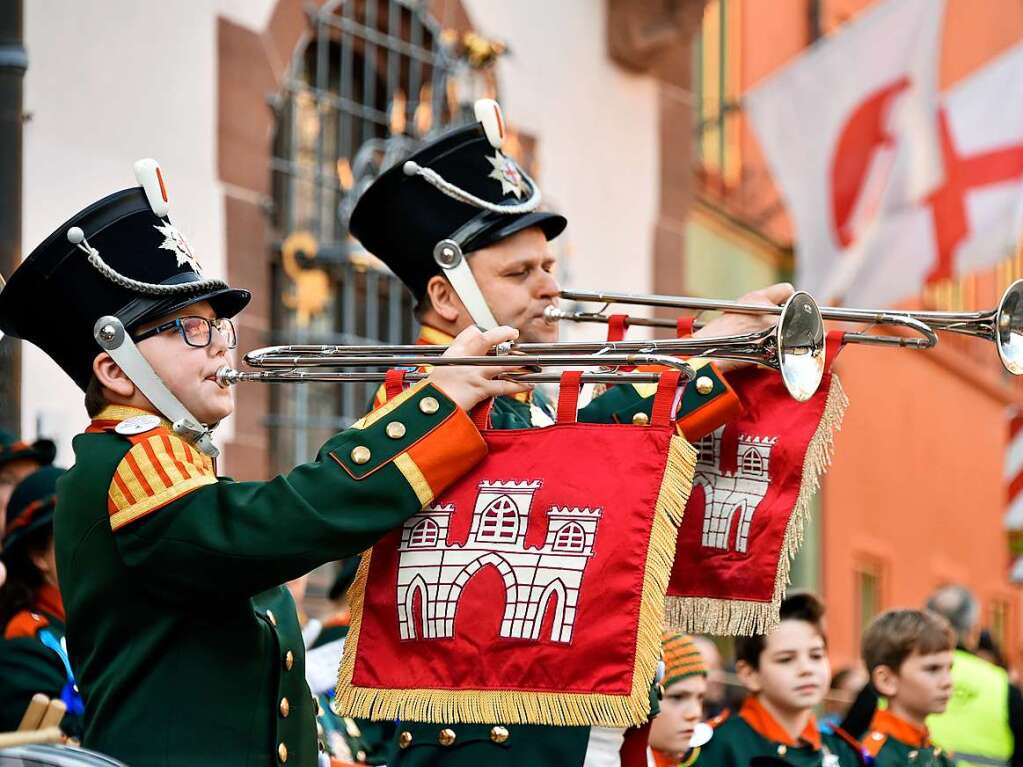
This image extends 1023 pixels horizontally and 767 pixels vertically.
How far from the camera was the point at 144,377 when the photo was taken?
14.1ft

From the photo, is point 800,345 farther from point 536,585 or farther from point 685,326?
point 536,585

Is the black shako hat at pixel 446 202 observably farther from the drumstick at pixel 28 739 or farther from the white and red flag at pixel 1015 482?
the white and red flag at pixel 1015 482

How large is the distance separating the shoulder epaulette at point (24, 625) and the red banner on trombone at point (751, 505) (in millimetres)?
2052

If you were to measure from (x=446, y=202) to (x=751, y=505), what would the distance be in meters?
1.06

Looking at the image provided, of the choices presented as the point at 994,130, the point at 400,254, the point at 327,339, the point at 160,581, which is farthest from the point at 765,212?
the point at 160,581

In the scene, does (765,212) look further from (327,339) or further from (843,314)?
(843,314)

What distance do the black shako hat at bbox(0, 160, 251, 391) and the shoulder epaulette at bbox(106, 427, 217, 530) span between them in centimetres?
30

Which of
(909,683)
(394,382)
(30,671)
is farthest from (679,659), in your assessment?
(394,382)

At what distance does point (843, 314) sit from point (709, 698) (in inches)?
305

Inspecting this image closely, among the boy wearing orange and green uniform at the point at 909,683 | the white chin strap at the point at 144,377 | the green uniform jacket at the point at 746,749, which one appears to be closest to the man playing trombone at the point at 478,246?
the white chin strap at the point at 144,377

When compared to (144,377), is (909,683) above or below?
below

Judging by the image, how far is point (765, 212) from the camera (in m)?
17.2

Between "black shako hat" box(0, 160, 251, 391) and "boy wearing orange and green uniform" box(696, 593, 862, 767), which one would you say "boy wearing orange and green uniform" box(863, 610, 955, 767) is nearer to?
"boy wearing orange and green uniform" box(696, 593, 862, 767)

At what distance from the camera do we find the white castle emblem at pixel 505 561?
4168 mm
